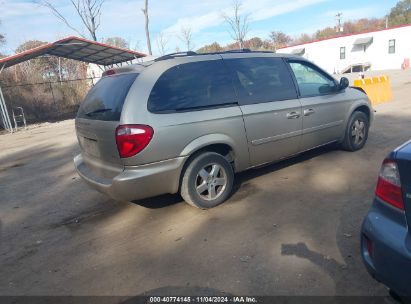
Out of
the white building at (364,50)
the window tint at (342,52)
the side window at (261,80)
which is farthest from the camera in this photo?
the window tint at (342,52)

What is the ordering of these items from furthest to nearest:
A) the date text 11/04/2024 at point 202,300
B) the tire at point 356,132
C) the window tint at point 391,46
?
the window tint at point 391,46 < the tire at point 356,132 < the date text 11/04/2024 at point 202,300

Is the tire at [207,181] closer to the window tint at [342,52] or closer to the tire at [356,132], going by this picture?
the tire at [356,132]

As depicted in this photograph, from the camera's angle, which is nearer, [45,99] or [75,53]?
[75,53]

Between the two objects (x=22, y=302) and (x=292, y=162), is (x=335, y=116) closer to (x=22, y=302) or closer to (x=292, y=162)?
(x=292, y=162)

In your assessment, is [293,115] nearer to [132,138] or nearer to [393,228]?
[132,138]

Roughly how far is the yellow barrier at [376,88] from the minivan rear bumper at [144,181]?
404 inches

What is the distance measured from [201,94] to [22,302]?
2831 mm

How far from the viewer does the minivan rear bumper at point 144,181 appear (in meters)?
3.79

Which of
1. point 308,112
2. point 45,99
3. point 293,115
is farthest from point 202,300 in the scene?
point 45,99

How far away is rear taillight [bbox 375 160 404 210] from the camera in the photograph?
82.9 inches

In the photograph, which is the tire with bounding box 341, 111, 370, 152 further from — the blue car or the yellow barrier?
the yellow barrier

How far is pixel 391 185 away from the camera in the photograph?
2.16 m

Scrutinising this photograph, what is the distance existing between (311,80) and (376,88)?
823cm

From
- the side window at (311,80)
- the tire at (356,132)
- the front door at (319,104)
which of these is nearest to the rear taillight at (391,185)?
the front door at (319,104)
